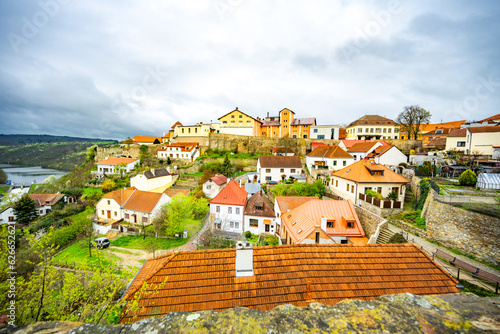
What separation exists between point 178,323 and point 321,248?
25.9 ft

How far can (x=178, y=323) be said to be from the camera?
1746mm

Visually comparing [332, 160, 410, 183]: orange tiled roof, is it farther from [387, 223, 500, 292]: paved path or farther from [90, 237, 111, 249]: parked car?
[90, 237, 111, 249]: parked car

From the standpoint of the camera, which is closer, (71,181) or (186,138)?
(71,181)

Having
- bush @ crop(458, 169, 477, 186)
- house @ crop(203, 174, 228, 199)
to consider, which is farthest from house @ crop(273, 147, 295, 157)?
bush @ crop(458, 169, 477, 186)

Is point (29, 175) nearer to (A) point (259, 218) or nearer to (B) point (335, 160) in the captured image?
(A) point (259, 218)

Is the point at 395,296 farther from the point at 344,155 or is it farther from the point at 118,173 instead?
the point at 118,173

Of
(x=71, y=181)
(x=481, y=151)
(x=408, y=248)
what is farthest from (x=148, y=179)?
(x=481, y=151)

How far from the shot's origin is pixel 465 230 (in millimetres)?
11883

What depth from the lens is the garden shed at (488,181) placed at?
53.5ft

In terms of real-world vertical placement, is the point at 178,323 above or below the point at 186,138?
below

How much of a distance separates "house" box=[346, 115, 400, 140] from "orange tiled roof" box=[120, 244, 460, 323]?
156 feet

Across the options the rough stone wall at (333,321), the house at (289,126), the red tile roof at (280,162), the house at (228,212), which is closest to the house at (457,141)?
the red tile roof at (280,162)

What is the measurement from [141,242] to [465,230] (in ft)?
93.0

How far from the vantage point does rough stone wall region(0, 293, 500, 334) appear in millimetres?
1555
